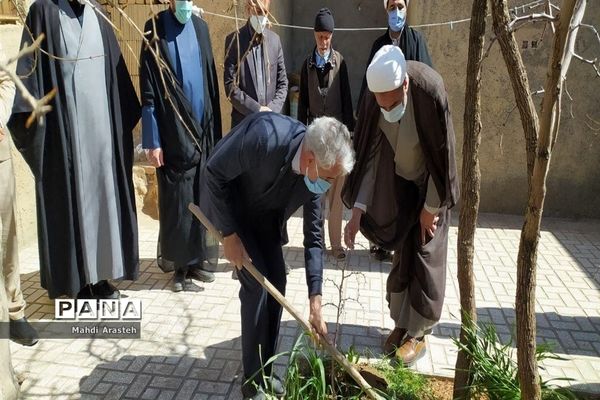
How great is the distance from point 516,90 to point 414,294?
1445 mm

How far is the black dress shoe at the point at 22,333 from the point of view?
320 cm

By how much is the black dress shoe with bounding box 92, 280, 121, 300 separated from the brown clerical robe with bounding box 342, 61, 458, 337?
6.32 feet

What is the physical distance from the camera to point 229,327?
3.50 m

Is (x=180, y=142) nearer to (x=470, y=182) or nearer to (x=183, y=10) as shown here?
(x=183, y=10)

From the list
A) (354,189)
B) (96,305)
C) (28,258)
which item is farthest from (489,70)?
(28,258)

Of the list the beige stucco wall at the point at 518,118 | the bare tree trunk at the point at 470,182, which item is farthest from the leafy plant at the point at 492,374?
the beige stucco wall at the point at 518,118

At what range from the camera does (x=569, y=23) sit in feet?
5.24

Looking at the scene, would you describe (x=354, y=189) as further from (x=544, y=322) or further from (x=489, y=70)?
Result: (x=489, y=70)

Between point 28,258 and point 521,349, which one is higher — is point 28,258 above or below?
below

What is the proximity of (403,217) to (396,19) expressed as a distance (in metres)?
2.02

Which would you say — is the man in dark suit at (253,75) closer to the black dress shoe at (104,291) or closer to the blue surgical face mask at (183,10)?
the blue surgical face mask at (183,10)

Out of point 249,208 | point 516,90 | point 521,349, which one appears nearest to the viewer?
point 516,90

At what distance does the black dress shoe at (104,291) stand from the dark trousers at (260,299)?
1.52 m

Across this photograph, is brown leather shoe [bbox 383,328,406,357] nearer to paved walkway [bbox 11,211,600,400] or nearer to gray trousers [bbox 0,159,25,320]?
paved walkway [bbox 11,211,600,400]
